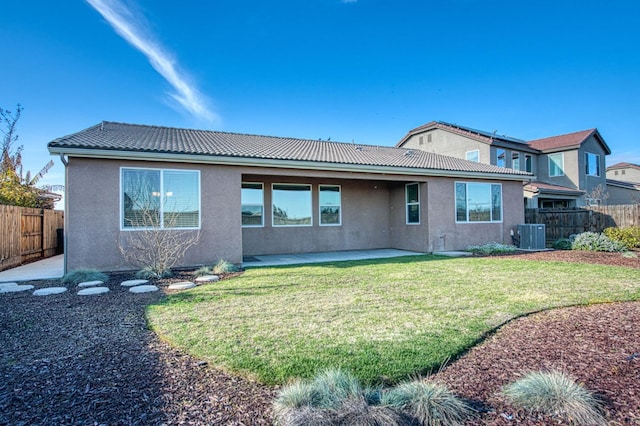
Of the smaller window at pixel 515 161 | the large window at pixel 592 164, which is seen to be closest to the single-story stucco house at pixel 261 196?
the smaller window at pixel 515 161

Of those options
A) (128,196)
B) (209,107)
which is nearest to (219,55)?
(209,107)

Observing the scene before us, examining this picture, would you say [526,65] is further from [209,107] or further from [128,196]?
[128,196]

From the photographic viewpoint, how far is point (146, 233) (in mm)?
8609

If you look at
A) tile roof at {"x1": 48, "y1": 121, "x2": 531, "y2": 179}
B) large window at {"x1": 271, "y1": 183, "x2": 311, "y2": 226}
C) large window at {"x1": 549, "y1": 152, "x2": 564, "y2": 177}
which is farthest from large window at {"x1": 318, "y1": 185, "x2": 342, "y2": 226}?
large window at {"x1": 549, "y1": 152, "x2": 564, "y2": 177}

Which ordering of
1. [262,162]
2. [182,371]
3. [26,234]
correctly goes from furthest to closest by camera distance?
[26,234] < [262,162] < [182,371]

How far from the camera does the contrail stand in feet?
31.6

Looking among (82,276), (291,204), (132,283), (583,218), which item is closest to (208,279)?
(132,283)

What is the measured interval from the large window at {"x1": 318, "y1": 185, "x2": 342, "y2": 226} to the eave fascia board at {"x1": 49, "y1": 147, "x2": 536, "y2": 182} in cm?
227

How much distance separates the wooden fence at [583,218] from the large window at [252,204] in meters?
12.5

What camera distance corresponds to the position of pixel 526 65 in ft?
47.6

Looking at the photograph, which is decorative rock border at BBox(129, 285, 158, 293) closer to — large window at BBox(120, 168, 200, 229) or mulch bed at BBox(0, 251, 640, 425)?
mulch bed at BBox(0, 251, 640, 425)

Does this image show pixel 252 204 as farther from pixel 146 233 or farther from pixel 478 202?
pixel 478 202

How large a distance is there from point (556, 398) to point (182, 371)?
10.0ft

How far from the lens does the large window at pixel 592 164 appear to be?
75.7 feet
